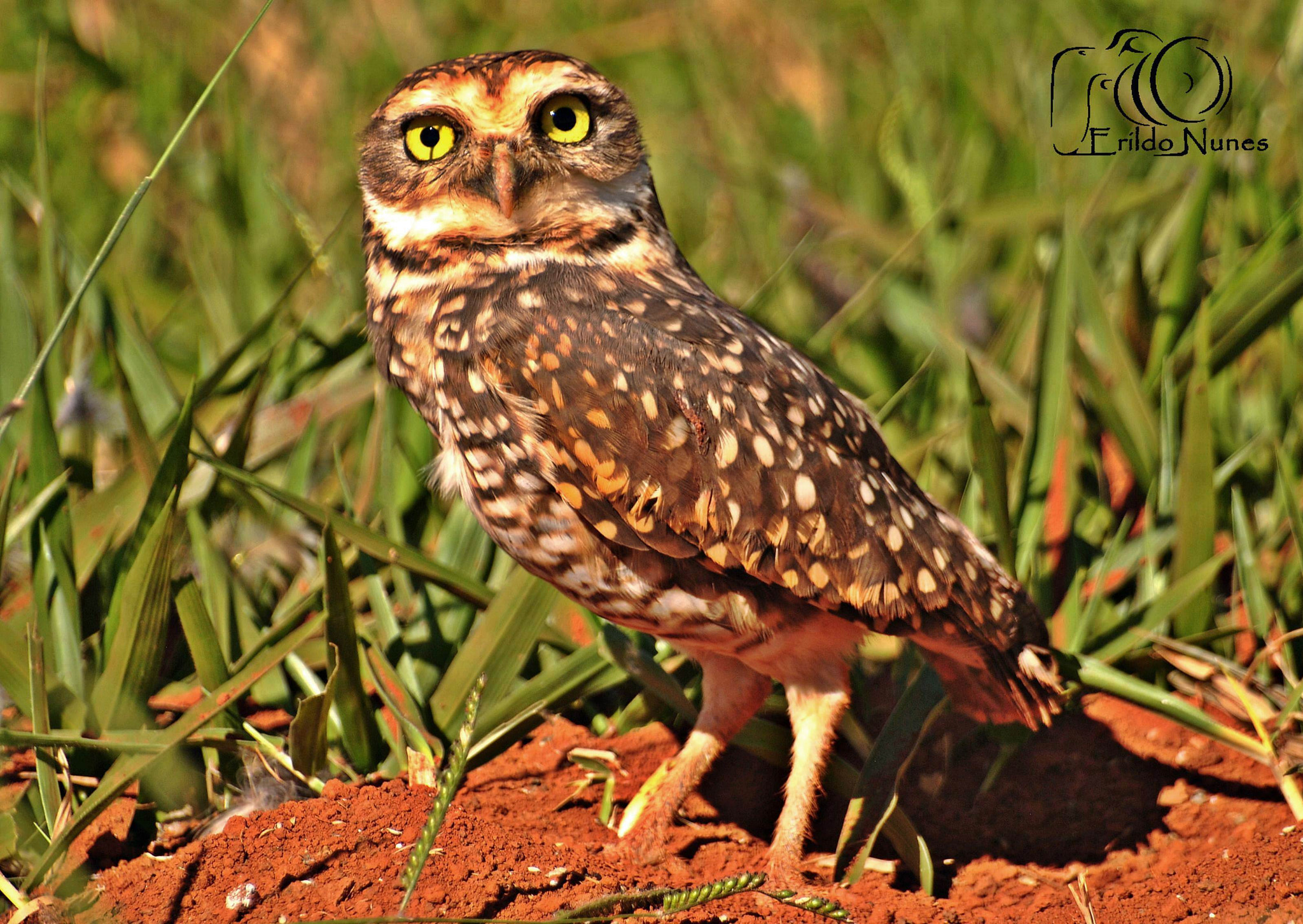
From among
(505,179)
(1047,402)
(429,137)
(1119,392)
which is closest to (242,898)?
(505,179)

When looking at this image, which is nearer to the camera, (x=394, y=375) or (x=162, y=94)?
(x=394, y=375)

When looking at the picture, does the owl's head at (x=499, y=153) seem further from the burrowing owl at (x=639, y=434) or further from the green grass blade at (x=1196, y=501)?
the green grass blade at (x=1196, y=501)

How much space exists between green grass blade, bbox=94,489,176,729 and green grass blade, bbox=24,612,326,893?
17 centimetres

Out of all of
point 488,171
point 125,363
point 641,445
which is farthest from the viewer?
point 125,363

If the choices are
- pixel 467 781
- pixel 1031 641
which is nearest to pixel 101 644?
pixel 467 781

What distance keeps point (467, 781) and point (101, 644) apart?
34.1 inches

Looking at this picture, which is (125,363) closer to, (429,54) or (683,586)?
(683,586)

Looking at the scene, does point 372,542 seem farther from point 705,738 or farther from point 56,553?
point 705,738

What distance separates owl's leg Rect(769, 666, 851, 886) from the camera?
2.53 m

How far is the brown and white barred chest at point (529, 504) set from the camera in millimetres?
2281

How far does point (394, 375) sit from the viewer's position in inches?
99.3

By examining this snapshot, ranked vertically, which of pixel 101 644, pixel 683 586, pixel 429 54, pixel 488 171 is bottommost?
pixel 101 644

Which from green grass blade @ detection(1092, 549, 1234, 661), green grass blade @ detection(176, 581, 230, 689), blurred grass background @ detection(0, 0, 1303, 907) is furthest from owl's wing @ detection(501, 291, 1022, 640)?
green grass blade @ detection(176, 581, 230, 689)

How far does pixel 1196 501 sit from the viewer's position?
2887 millimetres
